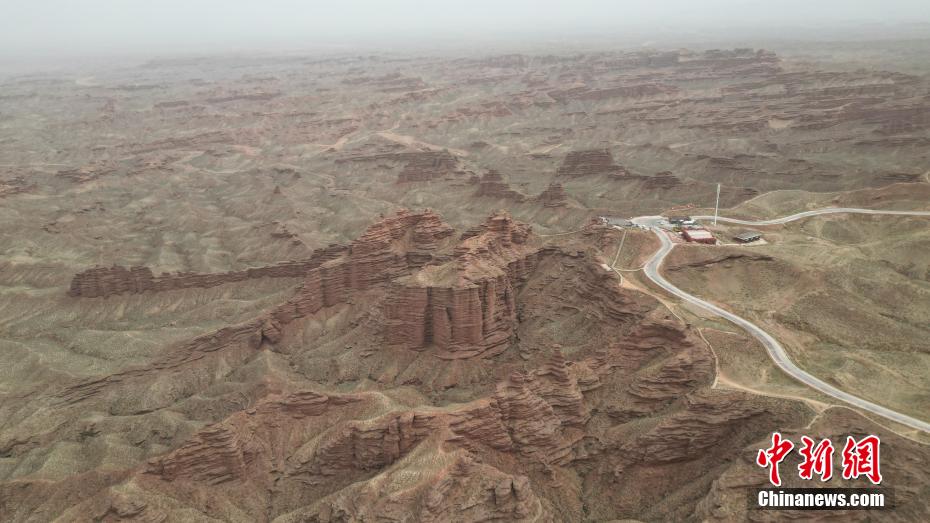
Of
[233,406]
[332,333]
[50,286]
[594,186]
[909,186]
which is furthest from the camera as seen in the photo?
[594,186]

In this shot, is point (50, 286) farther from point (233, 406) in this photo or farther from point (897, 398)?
point (897, 398)

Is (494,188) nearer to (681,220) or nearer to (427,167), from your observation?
(427,167)

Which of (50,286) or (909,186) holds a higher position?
(909,186)

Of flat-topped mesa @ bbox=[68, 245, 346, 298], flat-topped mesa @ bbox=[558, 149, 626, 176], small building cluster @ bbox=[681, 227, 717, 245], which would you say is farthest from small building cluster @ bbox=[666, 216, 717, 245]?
flat-topped mesa @ bbox=[558, 149, 626, 176]

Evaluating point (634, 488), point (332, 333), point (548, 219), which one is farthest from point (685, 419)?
point (548, 219)

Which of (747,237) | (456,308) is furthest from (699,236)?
(456,308)

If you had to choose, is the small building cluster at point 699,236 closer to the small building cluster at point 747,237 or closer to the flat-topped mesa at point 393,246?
the small building cluster at point 747,237

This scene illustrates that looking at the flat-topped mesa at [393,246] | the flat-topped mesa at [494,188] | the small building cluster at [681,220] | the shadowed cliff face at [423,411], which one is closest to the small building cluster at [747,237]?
the small building cluster at [681,220]
